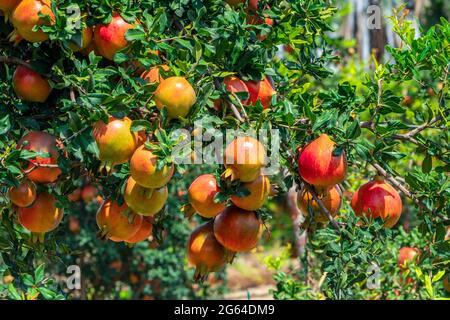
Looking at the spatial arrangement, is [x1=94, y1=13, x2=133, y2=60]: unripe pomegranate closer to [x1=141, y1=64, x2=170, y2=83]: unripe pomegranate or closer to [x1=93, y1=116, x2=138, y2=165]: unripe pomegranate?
[x1=141, y1=64, x2=170, y2=83]: unripe pomegranate

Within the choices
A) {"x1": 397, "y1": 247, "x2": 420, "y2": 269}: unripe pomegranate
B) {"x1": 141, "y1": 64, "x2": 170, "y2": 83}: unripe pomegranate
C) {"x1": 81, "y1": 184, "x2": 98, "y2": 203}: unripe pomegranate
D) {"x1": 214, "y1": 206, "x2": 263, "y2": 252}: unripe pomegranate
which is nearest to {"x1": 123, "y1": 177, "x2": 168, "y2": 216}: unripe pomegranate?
{"x1": 214, "y1": 206, "x2": 263, "y2": 252}: unripe pomegranate

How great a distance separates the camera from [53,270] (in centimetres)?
550

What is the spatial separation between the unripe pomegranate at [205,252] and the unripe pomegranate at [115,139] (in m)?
0.37

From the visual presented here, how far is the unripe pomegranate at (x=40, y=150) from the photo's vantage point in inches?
73.2

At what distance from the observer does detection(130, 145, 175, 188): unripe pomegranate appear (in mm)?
1688

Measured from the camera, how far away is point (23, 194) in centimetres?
191

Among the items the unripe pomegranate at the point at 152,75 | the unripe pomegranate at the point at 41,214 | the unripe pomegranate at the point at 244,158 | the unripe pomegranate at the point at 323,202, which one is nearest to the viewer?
the unripe pomegranate at the point at 244,158

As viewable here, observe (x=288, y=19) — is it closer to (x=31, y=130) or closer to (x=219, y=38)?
(x=219, y=38)

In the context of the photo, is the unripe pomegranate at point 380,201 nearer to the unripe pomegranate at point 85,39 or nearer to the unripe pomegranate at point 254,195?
the unripe pomegranate at point 254,195

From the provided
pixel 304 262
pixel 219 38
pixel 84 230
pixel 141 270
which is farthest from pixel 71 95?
pixel 141 270

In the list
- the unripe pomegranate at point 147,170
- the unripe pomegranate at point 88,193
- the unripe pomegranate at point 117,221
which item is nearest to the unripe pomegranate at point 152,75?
the unripe pomegranate at point 147,170

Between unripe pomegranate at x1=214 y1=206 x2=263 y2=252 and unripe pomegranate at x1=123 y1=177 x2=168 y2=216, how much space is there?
0.61 ft

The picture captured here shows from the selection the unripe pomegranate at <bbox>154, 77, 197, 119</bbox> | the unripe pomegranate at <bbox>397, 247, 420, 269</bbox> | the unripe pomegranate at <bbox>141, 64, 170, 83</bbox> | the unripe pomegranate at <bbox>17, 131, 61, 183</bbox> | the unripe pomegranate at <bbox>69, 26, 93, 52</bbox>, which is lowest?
the unripe pomegranate at <bbox>397, 247, 420, 269</bbox>

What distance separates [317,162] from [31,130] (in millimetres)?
843
